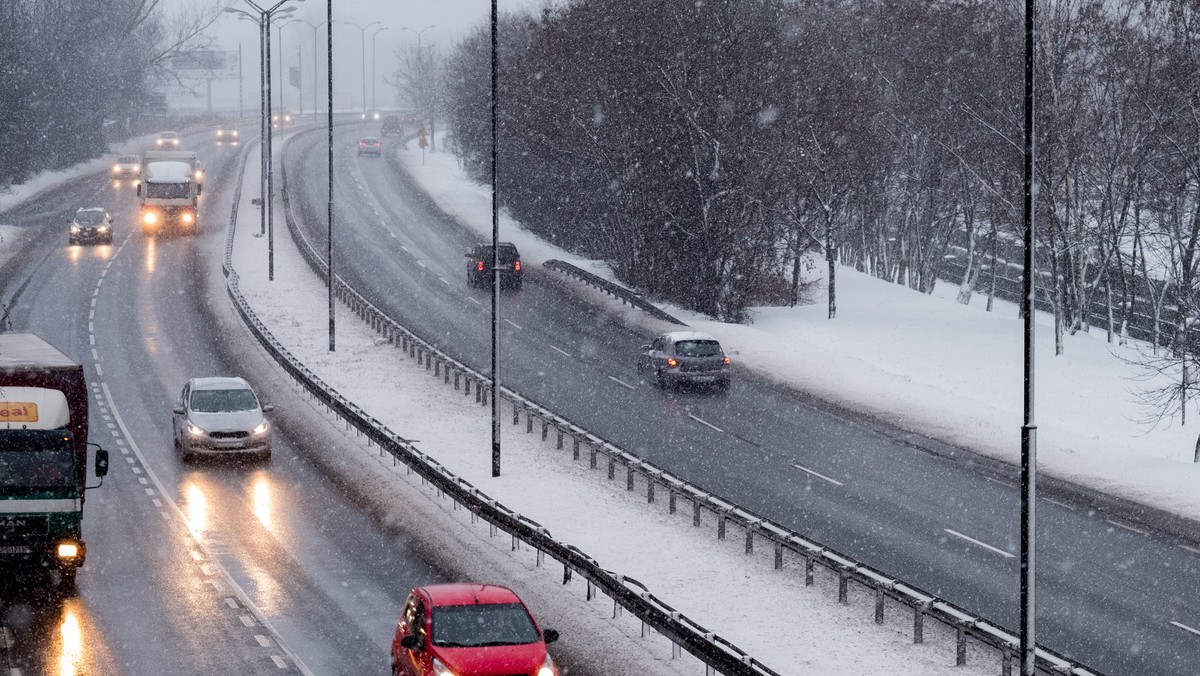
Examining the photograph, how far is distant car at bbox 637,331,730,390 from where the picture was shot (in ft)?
130

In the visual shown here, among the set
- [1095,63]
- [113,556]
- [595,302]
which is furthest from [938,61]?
[113,556]

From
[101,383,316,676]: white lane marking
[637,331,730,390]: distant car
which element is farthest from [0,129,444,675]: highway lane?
[637,331,730,390]: distant car

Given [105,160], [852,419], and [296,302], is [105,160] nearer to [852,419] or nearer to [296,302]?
[296,302]

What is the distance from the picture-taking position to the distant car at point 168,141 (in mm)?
111944

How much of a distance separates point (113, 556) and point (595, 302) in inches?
1290

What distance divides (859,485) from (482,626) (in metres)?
14.9

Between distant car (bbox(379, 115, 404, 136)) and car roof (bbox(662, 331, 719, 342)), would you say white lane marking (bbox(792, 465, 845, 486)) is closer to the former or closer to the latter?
car roof (bbox(662, 331, 719, 342))

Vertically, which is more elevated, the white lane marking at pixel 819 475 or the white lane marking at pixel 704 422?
the white lane marking at pixel 704 422

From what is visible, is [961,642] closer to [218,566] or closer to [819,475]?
[218,566]

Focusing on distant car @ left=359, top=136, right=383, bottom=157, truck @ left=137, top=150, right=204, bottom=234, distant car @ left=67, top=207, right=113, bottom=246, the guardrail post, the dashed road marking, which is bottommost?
the dashed road marking

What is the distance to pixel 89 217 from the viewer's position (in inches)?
2601

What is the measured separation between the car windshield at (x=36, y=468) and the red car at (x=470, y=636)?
6.44 m

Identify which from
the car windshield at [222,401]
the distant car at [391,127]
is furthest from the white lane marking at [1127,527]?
the distant car at [391,127]

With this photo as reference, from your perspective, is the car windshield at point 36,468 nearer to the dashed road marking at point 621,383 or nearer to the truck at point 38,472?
the truck at point 38,472
